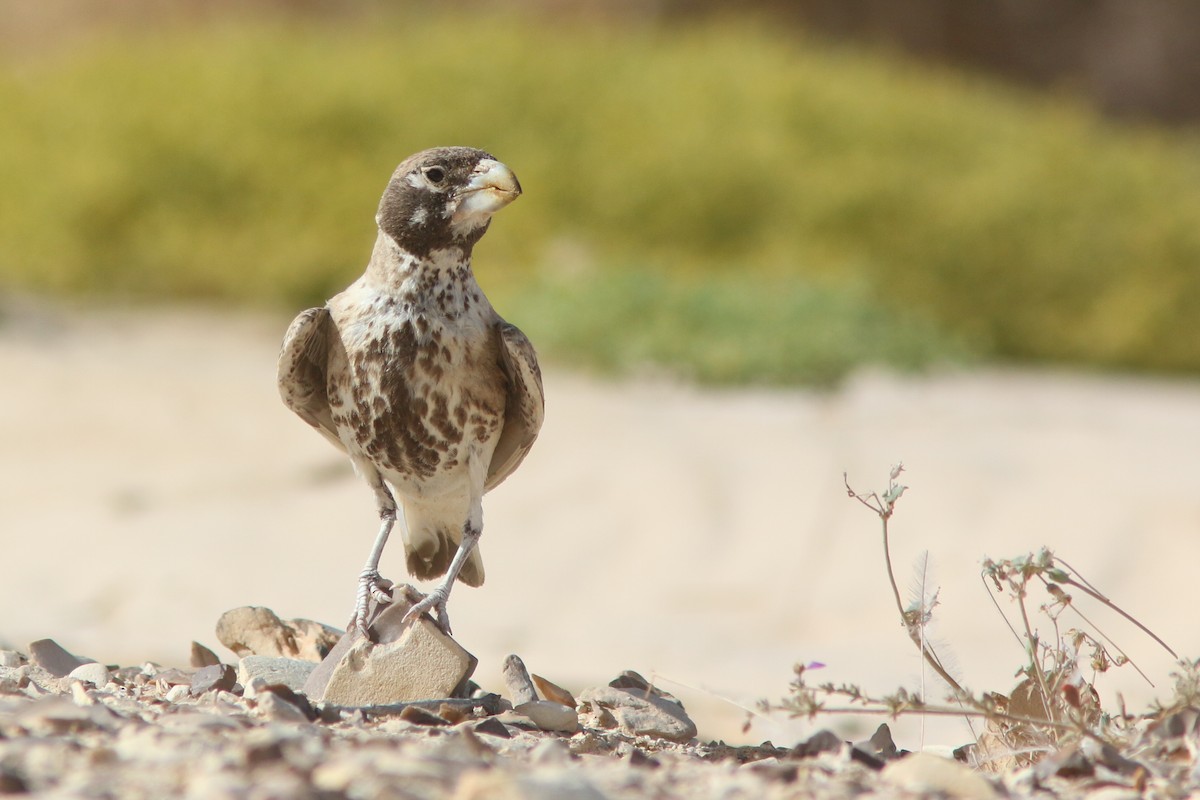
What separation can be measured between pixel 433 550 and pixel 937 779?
6.47 ft

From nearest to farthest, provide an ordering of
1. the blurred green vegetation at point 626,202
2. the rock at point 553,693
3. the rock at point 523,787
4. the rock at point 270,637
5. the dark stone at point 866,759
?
1. the rock at point 523,787
2. the dark stone at point 866,759
3. the rock at point 553,693
4. the rock at point 270,637
5. the blurred green vegetation at point 626,202

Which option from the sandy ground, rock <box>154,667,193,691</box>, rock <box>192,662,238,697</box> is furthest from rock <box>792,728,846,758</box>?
the sandy ground

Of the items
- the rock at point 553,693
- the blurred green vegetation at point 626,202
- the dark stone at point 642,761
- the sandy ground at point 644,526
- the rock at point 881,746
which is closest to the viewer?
the dark stone at point 642,761

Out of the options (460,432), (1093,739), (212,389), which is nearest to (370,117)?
(212,389)

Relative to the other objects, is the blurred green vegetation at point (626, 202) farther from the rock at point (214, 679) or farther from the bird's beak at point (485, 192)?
the rock at point (214, 679)

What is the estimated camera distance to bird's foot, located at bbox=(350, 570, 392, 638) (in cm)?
425

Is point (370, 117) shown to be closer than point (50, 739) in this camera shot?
No

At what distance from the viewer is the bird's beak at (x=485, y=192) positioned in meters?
4.04

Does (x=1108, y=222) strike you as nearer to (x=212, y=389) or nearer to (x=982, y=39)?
(x=982, y=39)

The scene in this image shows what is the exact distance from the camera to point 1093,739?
137 inches

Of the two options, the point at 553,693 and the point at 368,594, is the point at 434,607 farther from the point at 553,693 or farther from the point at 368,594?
the point at 553,693

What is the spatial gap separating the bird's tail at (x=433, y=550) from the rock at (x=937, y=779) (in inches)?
64.7

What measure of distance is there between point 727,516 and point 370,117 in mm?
8098

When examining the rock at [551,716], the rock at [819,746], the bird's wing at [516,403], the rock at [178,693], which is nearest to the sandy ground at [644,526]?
the bird's wing at [516,403]
